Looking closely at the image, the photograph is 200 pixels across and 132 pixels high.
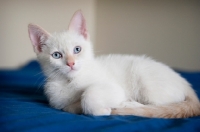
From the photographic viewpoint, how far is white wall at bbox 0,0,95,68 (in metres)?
3.54

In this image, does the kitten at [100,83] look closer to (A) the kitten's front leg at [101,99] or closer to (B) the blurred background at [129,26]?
(A) the kitten's front leg at [101,99]

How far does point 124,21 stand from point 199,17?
3.70 ft

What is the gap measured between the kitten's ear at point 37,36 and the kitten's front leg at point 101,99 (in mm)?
471

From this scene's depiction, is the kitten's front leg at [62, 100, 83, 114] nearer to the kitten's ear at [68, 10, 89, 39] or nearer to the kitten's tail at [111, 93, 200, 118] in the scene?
the kitten's tail at [111, 93, 200, 118]

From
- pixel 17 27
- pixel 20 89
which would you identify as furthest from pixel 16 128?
pixel 17 27

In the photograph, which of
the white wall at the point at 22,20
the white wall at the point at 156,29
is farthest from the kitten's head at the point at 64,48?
the white wall at the point at 156,29

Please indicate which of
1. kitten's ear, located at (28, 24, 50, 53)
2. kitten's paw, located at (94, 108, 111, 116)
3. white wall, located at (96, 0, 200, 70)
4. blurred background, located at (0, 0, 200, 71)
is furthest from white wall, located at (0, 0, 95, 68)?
kitten's paw, located at (94, 108, 111, 116)

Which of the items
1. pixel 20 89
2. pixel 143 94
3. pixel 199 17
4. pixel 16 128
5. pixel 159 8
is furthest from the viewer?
pixel 159 8

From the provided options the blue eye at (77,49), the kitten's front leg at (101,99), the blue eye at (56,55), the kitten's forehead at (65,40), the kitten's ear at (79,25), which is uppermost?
the kitten's ear at (79,25)

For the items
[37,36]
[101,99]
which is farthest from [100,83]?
[37,36]

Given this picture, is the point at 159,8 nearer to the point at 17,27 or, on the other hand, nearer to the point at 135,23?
the point at 135,23

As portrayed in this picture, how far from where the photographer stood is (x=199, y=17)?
3404 mm

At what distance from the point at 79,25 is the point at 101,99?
55 centimetres

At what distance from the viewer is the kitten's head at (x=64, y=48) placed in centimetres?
141
